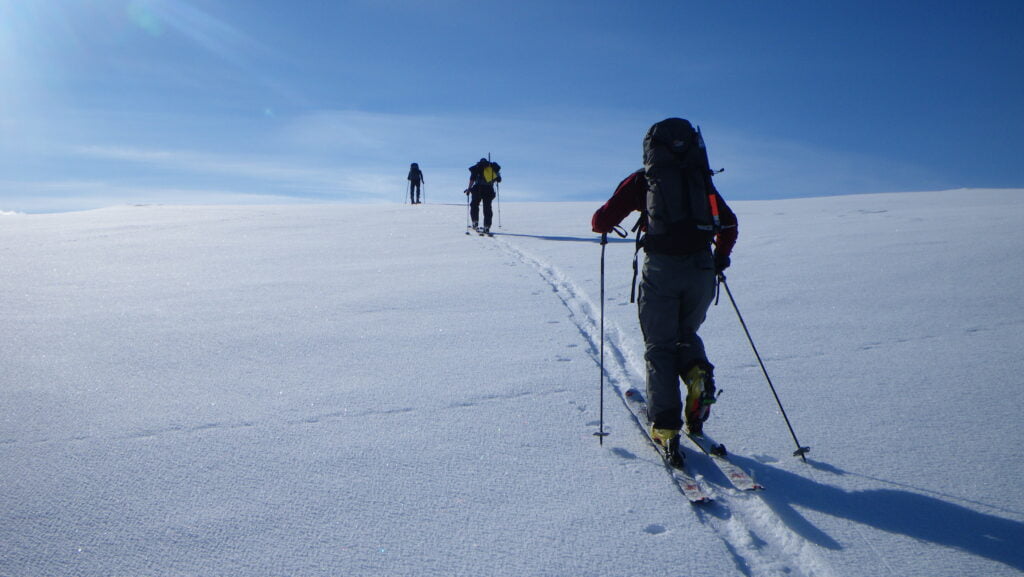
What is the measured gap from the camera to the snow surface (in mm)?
2391

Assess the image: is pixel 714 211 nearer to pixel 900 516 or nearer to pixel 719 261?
pixel 719 261

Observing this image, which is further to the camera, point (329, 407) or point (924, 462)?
point (329, 407)

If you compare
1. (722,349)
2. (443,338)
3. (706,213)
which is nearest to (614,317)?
(722,349)

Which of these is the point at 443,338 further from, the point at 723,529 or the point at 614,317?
the point at 723,529

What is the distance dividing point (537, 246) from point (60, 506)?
897 centimetres

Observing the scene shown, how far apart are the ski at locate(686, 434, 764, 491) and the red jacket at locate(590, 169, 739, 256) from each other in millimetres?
1124

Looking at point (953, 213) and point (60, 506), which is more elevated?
point (953, 213)

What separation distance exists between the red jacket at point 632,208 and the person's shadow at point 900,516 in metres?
1.35

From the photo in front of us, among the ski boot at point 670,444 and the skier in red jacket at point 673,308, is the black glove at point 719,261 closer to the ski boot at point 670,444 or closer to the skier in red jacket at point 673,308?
the skier in red jacket at point 673,308

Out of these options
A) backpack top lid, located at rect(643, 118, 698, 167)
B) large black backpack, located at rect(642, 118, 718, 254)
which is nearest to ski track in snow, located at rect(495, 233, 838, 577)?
large black backpack, located at rect(642, 118, 718, 254)

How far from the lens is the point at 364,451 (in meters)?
3.20

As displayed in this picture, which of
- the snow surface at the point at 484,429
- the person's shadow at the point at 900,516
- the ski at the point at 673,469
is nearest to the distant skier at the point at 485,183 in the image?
the snow surface at the point at 484,429

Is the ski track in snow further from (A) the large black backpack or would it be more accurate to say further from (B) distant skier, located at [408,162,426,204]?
(B) distant skier, located at [408,162,426,204]

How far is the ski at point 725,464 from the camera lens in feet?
9.32
